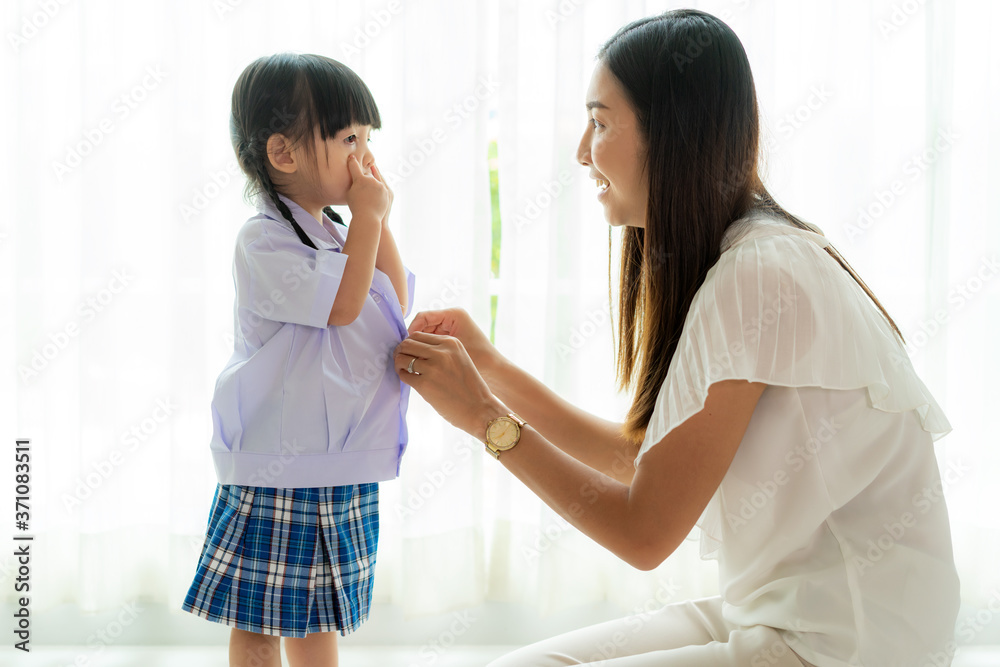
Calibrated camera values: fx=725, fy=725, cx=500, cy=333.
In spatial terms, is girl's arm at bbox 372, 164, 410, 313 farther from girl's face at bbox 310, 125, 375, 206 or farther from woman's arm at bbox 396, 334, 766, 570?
woman's arm at bbox 396, 334, 766, 570

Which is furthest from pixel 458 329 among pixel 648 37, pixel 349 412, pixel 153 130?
pixel 153 130

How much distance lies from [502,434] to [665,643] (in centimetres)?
40

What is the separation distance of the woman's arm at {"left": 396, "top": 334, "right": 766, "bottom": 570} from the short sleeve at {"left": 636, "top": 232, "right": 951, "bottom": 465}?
24 millimetres

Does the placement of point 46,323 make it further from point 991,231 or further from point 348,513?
point 991,231

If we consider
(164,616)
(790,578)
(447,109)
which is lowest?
(164,616)


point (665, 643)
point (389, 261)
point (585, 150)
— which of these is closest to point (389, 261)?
point (389, 261)

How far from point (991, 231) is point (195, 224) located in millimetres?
2050

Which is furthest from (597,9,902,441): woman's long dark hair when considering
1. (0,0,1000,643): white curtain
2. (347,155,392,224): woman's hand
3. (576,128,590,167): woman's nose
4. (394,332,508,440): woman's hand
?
(0,0,1000,643): white curtain

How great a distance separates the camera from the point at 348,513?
1.13 m

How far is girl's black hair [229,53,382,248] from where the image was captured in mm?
1083

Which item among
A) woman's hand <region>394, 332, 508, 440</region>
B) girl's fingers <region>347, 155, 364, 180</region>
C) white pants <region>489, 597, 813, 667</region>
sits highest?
girl's fingers <region>347, 155, 364, 180</region>

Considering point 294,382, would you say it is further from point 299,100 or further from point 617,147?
point 617,147

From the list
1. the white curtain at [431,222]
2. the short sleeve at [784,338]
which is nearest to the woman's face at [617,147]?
the short sleeve at [784,338]

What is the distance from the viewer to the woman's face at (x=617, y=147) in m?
1.05
